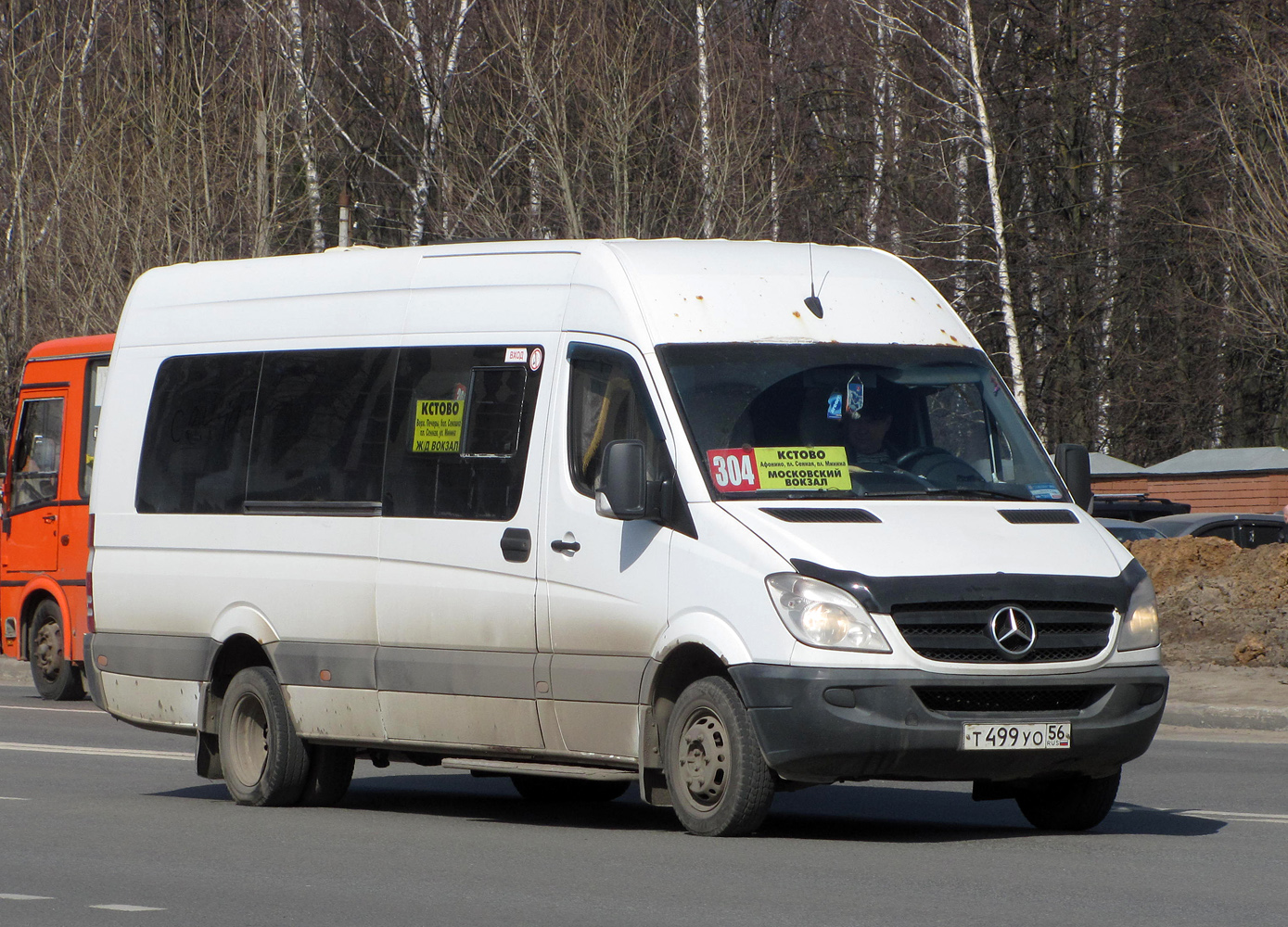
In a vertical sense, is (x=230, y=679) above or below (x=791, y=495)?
below

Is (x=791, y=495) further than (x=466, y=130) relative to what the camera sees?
No

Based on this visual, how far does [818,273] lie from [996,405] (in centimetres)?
97

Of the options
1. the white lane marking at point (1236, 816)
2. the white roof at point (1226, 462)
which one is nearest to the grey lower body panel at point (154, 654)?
the white lane marking at point (1236, 816)

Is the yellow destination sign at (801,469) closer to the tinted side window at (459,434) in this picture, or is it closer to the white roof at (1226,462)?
the tinted side window at (459,434)

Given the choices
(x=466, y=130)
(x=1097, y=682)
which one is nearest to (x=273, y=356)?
(x=1097, y=682)

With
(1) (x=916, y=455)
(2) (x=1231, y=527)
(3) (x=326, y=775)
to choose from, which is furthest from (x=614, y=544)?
(2) (x=1231, y=527)

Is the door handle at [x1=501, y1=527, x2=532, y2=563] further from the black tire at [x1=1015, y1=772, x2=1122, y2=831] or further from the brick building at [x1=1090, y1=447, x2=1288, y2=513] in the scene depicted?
the brick building at [x1=1090, y1=447, x2=1288, y2=513]

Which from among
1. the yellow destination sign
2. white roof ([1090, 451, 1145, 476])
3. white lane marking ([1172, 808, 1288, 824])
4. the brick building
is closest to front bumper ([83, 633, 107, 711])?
the yellow destination sign

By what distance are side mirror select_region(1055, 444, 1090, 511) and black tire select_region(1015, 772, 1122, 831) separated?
125cm

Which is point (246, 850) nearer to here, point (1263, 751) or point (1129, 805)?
point (1129, 805)

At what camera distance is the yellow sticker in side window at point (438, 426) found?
9.75 meters

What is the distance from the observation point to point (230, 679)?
10.8m

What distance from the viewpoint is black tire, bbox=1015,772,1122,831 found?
897 cm

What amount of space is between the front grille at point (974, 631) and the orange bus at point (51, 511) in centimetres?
1141
